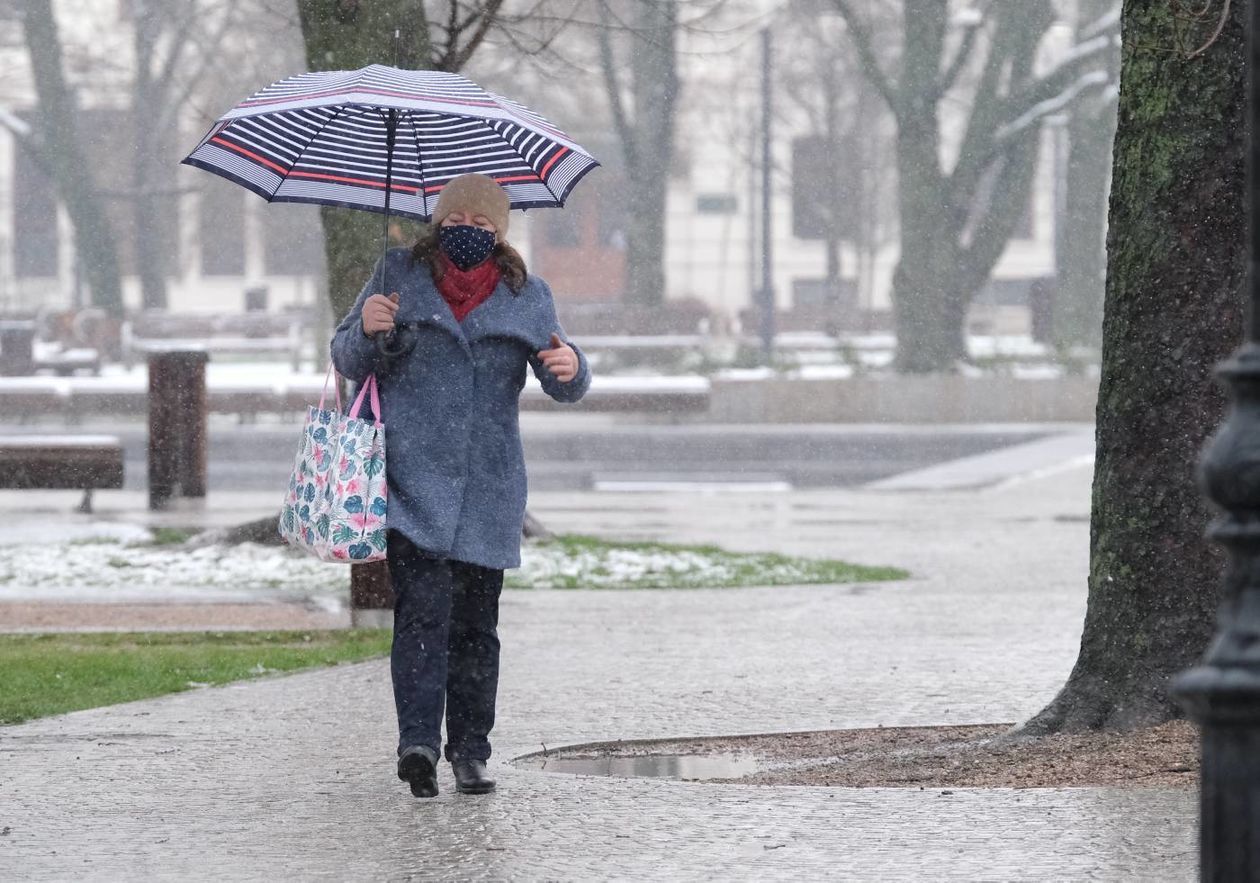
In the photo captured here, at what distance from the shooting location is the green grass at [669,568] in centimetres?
1227

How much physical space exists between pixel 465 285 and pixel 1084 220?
3119 centimetres

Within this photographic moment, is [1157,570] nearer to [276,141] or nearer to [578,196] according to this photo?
[276,141]

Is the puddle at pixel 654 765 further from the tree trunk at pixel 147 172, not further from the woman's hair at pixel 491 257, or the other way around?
the tree trunk at pixel 147 172

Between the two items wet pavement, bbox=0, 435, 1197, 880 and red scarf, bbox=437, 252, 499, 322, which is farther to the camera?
red scarf, bbox=437, 252, 499, 322

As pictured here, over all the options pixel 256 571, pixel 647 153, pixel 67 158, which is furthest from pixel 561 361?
pixel 67 158

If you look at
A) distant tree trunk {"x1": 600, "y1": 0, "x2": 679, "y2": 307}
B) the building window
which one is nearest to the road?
distant tree trunk {"x1": 600, "y1": 0, "x2": 679, "y2": 307}

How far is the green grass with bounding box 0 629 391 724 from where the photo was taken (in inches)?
313

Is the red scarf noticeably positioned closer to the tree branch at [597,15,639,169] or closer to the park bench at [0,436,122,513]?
the park bench at [0,436,122,513]

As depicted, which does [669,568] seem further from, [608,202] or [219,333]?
[608,202]

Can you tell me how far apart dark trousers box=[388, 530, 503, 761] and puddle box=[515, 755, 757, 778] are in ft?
1.53

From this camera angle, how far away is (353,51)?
36.9 ft

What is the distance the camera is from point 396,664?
5969 mm

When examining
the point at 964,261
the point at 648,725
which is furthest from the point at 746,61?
the point at 648,725

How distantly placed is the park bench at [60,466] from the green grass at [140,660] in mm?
5850
